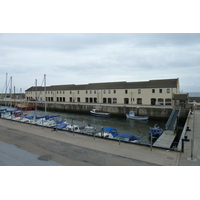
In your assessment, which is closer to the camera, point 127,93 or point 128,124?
point 128,124

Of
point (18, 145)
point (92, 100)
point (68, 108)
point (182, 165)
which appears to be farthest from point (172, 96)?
point (18, 145)

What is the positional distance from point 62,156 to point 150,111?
29475mm

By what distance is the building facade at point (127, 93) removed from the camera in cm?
3922

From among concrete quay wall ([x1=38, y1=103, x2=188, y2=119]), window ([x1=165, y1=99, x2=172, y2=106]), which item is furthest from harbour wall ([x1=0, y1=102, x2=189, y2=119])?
window ([x1=165, y1=99, x2=172, y2=106])

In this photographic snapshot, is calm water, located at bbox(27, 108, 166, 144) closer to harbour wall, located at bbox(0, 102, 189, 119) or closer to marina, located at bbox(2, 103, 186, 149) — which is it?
marina, located at bbox(2, 103, 186, 149)

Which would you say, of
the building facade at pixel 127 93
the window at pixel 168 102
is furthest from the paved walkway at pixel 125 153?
the window at pixel 168 102

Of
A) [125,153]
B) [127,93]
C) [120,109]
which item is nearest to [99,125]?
[120,109]

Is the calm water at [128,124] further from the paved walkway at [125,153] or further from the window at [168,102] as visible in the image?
the paved walkway at [125,153]

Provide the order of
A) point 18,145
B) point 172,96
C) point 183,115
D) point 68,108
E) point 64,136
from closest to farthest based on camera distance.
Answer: point 18,145 → point 64,136 → point 183,115 → point 172,96 → point 68,108

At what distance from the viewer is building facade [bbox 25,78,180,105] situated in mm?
39219

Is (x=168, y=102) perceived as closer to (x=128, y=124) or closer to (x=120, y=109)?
(x=120, y=109)

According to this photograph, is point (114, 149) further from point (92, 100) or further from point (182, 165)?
point (92, 100)

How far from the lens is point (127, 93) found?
44.4 meters

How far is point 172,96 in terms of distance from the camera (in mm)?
37719
